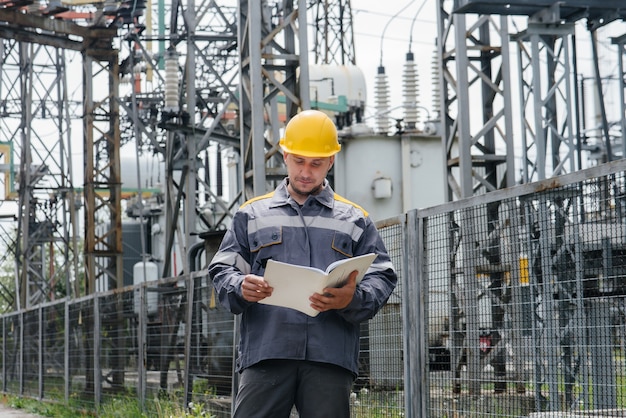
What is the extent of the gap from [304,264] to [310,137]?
1.78 feet

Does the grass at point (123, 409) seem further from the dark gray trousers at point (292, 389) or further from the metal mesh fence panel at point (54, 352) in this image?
the dark gray trousers at point (292, 389)

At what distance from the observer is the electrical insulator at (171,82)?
19773 mm

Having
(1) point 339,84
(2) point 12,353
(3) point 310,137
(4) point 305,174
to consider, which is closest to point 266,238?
(4) point 305,174

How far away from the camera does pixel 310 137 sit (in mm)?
5031

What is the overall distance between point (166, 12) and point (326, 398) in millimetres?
32306

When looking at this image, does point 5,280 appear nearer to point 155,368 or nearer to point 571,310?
point 155,368

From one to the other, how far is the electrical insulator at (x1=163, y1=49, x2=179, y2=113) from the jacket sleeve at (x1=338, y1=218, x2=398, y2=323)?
14.8 metres

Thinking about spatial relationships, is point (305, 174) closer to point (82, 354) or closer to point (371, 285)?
point (371, 285)

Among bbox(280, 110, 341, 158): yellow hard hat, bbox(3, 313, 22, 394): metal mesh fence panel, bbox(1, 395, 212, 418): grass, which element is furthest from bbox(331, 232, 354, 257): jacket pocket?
bbox(3, 313, 22, 394): metal mesh fence panel

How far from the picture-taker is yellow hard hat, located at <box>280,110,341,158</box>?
5020 millimetres

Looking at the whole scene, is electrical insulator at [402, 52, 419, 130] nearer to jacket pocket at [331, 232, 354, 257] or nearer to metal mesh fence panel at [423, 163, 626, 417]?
metal mesh fence panel at [423, 163, 626, 417]

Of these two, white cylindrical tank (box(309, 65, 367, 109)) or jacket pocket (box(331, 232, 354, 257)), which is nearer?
jacket pocket (box(331, 232, 354, 257))

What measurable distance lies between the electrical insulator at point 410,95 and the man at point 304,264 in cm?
2282

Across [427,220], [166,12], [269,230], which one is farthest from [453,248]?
[166,12]
